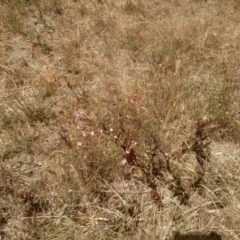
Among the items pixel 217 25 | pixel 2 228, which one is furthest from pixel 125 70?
pixel 2 228

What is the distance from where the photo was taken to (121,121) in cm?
233

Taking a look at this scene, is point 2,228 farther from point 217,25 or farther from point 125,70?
point 217,25

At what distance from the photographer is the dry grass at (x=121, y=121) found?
1974mm

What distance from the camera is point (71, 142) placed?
2.27 meters

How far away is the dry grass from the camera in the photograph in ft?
6.48

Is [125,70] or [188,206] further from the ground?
[125,70]

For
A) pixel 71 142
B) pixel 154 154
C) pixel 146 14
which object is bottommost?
pixel 154 154

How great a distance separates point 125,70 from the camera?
286cm

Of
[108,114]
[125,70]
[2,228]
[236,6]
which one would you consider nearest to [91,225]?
[2,228]

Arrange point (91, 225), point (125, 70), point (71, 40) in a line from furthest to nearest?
1. point (71, 40)
2. point (125, 70)
3. point (91, 225)

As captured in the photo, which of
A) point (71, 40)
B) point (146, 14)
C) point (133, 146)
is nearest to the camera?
point (133, 146)

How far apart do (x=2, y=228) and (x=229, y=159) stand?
1.64 metres

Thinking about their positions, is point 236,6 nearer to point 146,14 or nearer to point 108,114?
point 146,14

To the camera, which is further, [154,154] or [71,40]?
[71,40]
